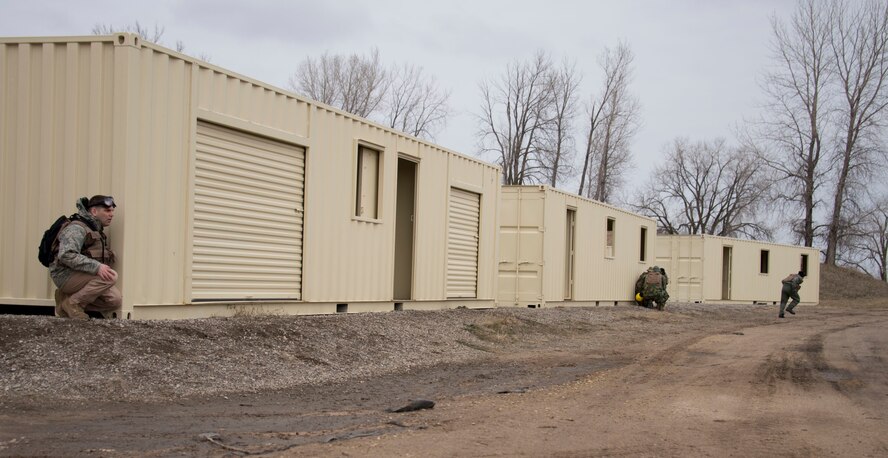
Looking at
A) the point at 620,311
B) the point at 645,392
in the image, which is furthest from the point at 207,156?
the point at 620,311

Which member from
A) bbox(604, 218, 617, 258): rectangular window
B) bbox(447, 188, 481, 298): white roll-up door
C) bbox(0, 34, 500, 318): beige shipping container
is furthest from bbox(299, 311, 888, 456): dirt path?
bbox(604, 218, 617, 258): rectangular window

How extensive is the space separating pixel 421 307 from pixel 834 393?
23.7ft

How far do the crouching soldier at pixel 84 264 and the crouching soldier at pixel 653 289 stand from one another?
58.6ft

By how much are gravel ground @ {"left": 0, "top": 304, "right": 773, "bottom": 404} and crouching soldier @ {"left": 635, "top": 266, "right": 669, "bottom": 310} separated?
11001 mm

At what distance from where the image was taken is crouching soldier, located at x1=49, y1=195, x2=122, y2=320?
7.41 m

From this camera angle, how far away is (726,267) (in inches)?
1238

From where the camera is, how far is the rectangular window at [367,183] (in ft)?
39.9

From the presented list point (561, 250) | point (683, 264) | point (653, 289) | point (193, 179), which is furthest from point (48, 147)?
point (683, 264)

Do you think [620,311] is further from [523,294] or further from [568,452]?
[568,452]

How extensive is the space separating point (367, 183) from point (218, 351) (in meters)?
4.89

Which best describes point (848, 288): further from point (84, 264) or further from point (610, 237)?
point (84, 264)

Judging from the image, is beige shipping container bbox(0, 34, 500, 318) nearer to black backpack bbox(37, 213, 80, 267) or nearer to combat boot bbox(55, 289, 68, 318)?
combat boot bbox(55, 289, 68, 318)

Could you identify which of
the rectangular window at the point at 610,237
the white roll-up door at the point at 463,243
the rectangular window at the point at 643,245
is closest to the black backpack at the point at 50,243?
the white roll-up door at the point at 463,243

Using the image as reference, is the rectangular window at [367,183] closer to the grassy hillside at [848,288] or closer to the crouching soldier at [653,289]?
the crouching soldier at [653,289]
